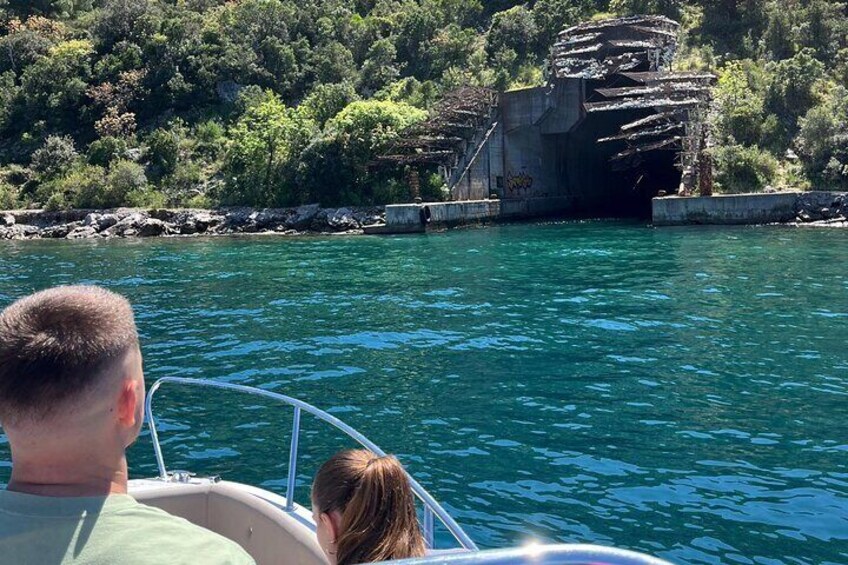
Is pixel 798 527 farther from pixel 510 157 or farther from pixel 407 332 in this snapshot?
pixel 510 157

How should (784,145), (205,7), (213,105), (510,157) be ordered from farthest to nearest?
1. (205,7)
2. (213,105)
3. (510,157)
4. (784,145)

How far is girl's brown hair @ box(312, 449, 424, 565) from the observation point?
135 inches

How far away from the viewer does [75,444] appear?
7.77 ft

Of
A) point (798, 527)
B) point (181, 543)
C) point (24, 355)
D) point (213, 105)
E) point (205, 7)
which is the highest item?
point (205, 7)

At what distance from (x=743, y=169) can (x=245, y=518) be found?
42.5m

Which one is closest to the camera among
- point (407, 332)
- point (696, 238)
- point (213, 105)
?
point (407, 332)

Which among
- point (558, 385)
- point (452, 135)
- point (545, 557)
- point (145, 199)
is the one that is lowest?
point (558, 385)

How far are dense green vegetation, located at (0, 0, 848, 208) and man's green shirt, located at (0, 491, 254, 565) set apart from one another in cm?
4461

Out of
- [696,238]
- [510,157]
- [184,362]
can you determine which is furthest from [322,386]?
[510,157]

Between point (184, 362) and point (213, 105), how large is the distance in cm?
5598

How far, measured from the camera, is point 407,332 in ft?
58.1

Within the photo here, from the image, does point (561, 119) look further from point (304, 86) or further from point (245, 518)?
point (245, 518)

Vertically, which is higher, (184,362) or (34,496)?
(34,496)

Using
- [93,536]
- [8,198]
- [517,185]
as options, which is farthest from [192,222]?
[93,536]
